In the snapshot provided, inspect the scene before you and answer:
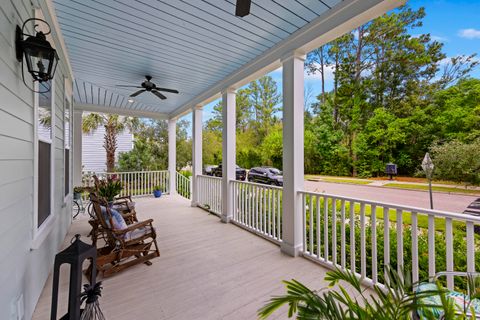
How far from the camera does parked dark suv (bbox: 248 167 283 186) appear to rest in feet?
23.5

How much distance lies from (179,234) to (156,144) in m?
10.1

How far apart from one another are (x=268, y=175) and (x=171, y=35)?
5465mm

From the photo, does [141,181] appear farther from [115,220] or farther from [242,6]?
[242,6]

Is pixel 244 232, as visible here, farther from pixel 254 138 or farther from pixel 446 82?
pixel 254 138

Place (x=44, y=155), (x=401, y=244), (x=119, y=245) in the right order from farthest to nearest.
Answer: (x=119, y=245) → (x=44, y=155) → (x=401, y=244)

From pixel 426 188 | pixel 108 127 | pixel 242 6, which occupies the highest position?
pixel 108 127

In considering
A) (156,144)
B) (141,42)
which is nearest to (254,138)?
(156,144)

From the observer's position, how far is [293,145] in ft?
9.86

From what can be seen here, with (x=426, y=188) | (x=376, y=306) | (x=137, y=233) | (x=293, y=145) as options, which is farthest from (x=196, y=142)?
(x=376, y=306)

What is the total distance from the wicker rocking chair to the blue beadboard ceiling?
2130 millimetres

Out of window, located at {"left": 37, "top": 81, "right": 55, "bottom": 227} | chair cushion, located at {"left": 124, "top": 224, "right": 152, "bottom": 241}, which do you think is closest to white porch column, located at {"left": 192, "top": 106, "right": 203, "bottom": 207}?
chair cushion, located at {"left": 124, "top": 224, "right": 152, "bottom": 241}

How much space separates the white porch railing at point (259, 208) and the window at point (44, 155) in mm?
2828

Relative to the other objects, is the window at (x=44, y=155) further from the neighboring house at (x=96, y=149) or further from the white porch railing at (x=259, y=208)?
the neighboring house at (x=96, y=149)

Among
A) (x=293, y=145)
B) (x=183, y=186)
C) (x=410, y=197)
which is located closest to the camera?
(x=410, y=197)
